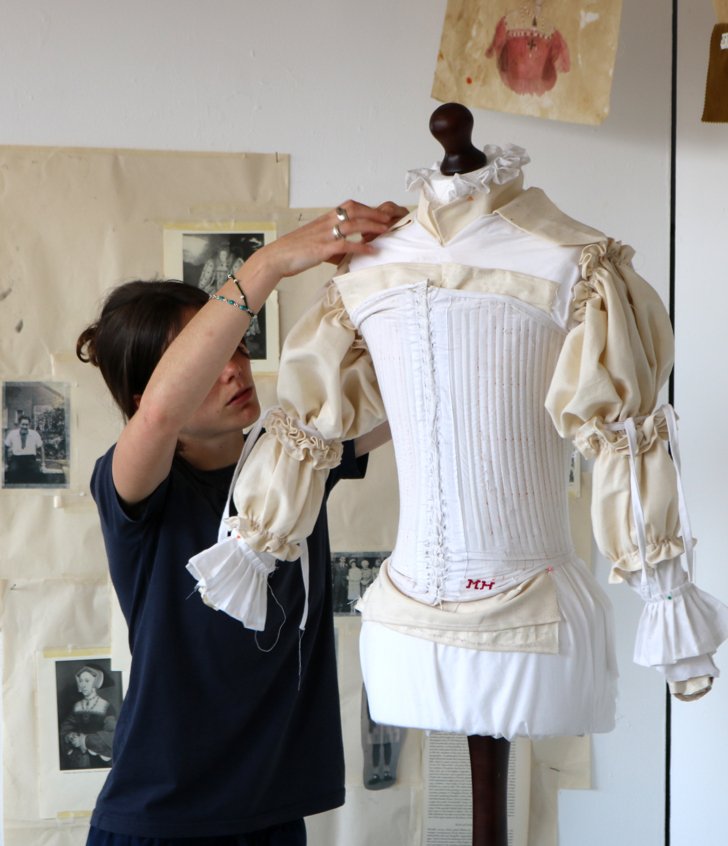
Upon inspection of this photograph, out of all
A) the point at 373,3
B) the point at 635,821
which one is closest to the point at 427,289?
the point at 373,3

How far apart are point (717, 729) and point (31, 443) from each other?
126 centimetres

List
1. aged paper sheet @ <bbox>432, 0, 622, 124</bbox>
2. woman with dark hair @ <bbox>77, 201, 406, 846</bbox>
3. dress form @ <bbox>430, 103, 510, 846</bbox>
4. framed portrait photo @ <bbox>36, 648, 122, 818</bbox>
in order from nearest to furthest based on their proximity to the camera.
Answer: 1. dress form @ <bbox>430, 103, 510, 846</bbox>
2. woman with dark hair @ <bbox>77, 201, 406, 846</bbox>
3. aged paper sheet @ <bbox>432, 0, 622, 124</bbox>
4. framed portrait photo @ <bbox>36, 648, 122, 818</bbox>

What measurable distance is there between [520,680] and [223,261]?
3.42 ft

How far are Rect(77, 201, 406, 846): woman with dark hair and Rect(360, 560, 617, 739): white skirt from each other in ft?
0.66

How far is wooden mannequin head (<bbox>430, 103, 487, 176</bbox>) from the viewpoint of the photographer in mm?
1101

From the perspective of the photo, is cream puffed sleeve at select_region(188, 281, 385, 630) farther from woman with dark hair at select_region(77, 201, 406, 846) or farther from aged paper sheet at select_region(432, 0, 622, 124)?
aged paper sheet at select_region(432, 0, 622, 124)

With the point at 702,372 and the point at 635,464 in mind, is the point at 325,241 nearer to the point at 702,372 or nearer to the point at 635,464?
the point at 635,464

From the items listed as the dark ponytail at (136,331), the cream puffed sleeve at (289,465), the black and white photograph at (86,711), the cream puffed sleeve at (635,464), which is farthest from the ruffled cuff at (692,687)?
the black and white photograph at (86,711)

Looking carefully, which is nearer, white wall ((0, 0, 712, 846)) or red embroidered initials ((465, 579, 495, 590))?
red embroidered initials ((465, 579, 495, 590))

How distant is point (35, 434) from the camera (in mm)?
1854

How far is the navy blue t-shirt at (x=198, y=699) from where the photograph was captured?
1.32 meters

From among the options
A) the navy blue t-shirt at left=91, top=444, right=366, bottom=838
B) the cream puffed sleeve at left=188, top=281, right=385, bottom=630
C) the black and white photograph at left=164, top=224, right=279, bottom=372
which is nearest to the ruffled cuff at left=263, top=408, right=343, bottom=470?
the cream puffed sleeve at left=188, top=281, right=385, bottom=630

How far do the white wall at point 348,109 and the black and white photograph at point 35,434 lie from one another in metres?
0.43

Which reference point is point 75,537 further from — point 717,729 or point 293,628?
point 717,729
